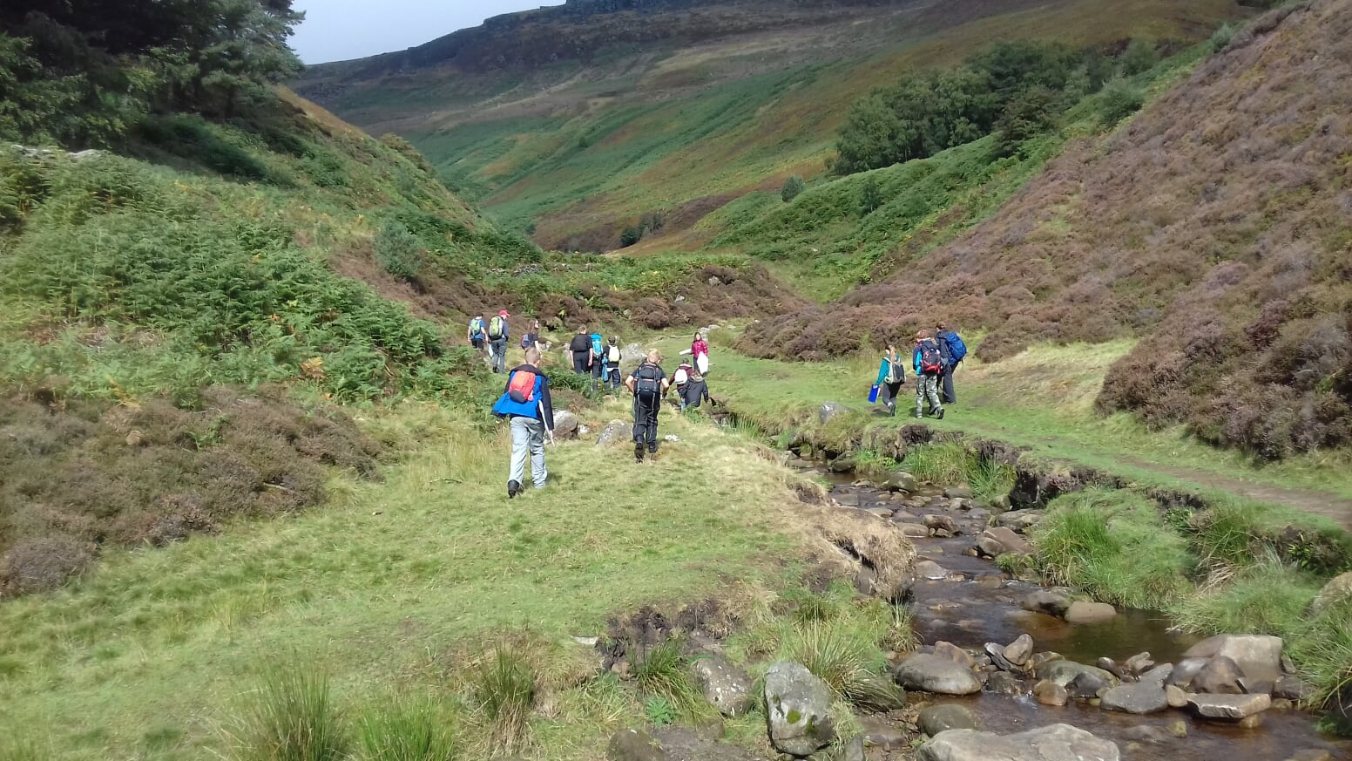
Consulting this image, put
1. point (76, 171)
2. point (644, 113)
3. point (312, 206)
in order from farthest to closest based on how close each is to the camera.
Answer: point (644, 113), point (312, 206), point (76, 171)

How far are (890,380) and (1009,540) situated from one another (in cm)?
766

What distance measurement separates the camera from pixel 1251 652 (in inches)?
365

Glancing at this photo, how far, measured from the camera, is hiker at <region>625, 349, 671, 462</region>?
15078 mm

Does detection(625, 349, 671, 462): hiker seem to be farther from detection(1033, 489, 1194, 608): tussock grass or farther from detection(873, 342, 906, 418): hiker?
detection(873, 342, 906, 418): hiker

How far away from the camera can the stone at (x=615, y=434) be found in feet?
55.1

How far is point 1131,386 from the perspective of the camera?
1786 cm

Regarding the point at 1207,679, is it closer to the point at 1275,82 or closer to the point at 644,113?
the point at 1275,82

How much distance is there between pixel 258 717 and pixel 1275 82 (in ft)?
111

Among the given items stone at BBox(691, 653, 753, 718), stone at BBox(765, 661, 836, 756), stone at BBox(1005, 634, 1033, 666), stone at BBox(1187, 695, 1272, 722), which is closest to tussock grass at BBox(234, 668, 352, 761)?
stone at BBox(691, 653, 753, 718)

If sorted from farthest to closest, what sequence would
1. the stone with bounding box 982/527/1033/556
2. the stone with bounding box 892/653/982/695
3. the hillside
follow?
the hillside, the stone with bounding box 982/527/1033/556, the stone with bounding box 892/653/982/695

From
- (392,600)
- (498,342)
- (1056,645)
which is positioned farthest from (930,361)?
(392,600)

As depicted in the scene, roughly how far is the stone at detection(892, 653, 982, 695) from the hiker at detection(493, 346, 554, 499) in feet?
19.5

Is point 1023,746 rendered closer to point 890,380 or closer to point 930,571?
point 930,571

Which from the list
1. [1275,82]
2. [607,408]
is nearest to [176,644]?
[607,408]
